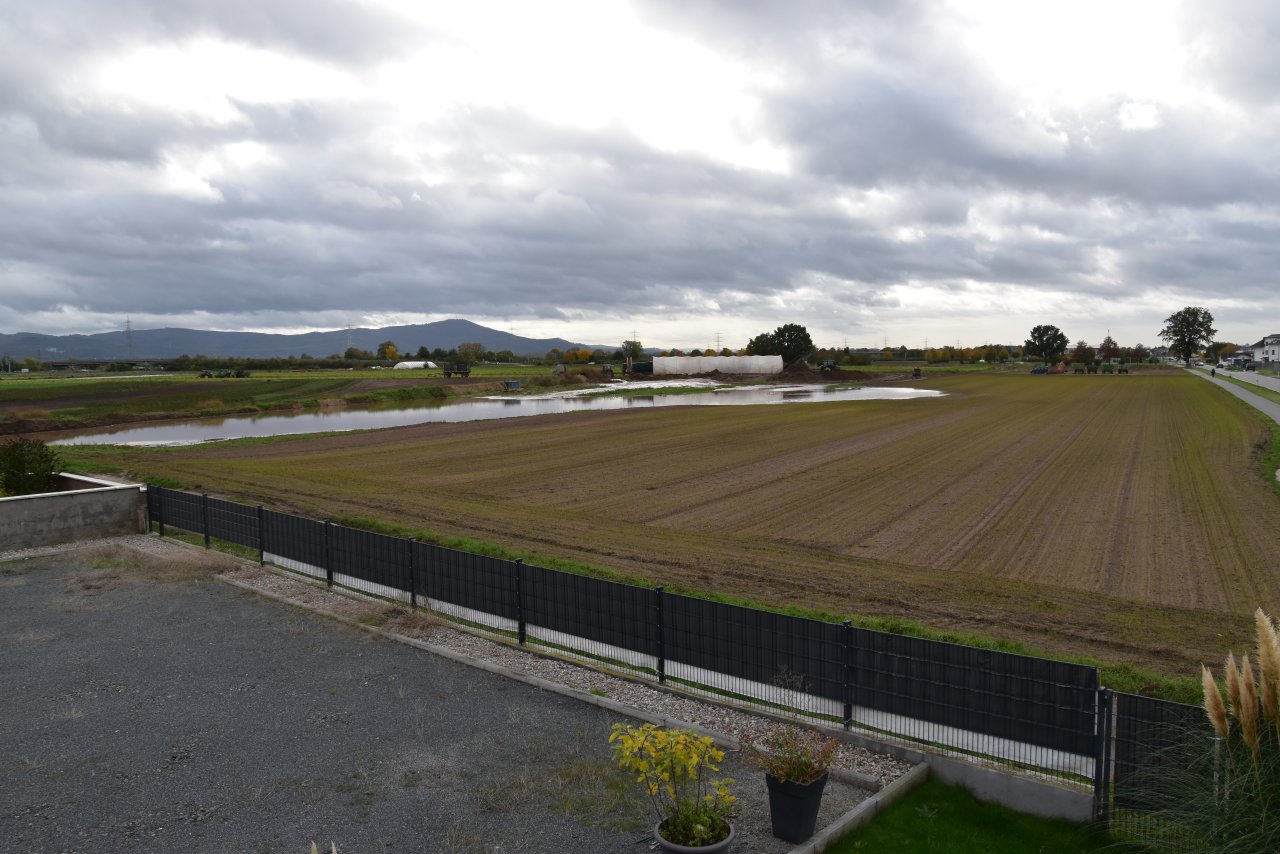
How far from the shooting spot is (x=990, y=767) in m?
8.81

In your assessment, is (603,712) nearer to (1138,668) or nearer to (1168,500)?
(1138,668)

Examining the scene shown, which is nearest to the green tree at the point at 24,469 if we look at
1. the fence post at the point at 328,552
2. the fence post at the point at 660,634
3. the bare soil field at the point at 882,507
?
the bare soil field at the point at 882,507

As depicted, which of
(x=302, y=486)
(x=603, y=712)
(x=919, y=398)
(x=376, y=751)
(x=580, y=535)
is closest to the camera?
(x=376, y=751)

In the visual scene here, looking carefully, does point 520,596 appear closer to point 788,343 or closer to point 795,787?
point 795,787

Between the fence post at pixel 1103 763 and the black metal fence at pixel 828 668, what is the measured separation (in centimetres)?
1

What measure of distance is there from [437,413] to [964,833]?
66.3 metres

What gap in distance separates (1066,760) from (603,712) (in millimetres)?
5431

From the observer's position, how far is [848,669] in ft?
33.1

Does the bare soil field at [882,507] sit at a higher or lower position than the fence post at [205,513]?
lower

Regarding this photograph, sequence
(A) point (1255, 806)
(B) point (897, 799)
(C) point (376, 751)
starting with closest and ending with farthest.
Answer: (A) point (1255, 806)
(B) point (897, 799)
(C) point (376, 751)

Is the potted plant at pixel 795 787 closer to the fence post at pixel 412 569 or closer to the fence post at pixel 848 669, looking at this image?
the fence post at pixel 848 669

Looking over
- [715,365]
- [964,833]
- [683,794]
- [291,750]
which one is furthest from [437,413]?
[715,365]

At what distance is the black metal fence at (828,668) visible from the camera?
314 inches

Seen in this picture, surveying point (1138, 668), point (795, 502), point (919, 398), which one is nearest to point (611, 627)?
point (1138, 668)
